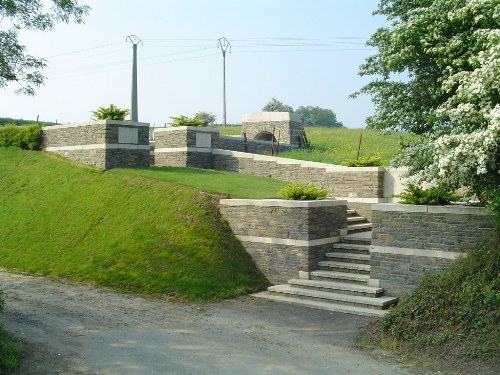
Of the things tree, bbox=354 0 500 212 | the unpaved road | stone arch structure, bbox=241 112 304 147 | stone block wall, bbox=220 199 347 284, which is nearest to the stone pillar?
stone block wall, bbox=220 199 347 284

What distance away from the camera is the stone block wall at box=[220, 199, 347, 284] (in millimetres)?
13734

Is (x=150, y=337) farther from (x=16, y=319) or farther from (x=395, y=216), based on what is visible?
(x=395, y=216)

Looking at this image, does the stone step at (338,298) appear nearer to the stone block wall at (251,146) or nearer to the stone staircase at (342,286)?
the stone staircase at (342,286)

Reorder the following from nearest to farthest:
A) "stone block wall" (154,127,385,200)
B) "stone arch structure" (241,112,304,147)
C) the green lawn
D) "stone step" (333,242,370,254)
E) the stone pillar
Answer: "stone step" (333,242,370,254) < the green lawn < "stone block wall" (154,127,385,200) < the stone pillar < "stone arch structure" (241,112,304,147)

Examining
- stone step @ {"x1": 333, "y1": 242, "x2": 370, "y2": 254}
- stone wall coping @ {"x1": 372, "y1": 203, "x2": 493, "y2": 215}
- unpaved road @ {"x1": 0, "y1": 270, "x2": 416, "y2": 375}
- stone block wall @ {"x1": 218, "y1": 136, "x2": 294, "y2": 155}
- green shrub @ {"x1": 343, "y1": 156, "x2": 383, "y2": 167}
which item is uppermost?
stone block wall @ {"x1": 218, "y1": 136, "x2": 294, "y2": 155}

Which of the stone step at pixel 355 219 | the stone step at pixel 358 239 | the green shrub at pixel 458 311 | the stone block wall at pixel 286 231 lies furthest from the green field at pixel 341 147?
the green shrub at pixel 458 311

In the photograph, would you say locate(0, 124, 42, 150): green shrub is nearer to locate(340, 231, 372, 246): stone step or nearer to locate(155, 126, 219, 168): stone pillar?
locate(155, 126, 219, 168): stone pillar

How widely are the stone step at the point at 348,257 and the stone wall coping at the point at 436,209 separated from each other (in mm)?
1484

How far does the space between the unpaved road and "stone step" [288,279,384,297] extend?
3.23 feet

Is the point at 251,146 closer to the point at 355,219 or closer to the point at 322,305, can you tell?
Result: the point at 355,219

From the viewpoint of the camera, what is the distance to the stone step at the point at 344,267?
13.2 metres

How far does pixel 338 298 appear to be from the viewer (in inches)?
488

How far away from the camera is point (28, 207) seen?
58.9ft

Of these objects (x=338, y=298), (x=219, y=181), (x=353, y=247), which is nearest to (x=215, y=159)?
(x=219, y=181)
